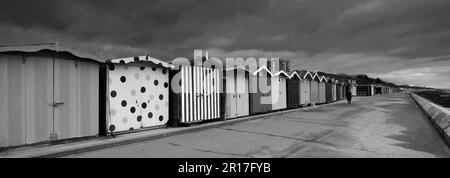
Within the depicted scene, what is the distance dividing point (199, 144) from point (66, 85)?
4022 mm

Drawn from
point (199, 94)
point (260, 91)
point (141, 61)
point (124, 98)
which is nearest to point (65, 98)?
point (124, 98)

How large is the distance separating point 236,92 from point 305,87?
10592 mm

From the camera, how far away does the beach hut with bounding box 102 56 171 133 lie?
26.0ft

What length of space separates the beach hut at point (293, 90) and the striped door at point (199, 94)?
8.49 meters

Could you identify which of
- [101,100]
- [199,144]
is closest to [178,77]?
[101,100]

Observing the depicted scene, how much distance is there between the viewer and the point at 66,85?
6.80 meters

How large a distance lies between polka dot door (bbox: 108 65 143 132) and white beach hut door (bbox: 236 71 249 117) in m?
5.92

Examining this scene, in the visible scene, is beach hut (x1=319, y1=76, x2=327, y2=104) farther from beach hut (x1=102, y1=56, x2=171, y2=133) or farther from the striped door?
beach hut (x1=102, y1=56, x2=171, y2=133)

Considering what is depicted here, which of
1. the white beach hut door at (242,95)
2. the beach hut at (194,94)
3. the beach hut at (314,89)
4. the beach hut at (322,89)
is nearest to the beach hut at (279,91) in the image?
the white beach hut door at (242,95)

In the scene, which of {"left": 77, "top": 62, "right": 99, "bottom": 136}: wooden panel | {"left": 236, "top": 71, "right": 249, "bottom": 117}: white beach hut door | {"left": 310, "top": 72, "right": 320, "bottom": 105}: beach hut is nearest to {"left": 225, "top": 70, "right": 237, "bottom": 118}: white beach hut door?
{"left": 236, "top": 71, "right": 249, "bottom": 117}: white beach hut door

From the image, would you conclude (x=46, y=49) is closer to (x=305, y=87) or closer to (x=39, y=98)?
(x=39, y=98)

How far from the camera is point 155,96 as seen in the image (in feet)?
30.5

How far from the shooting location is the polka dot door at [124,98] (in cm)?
793
